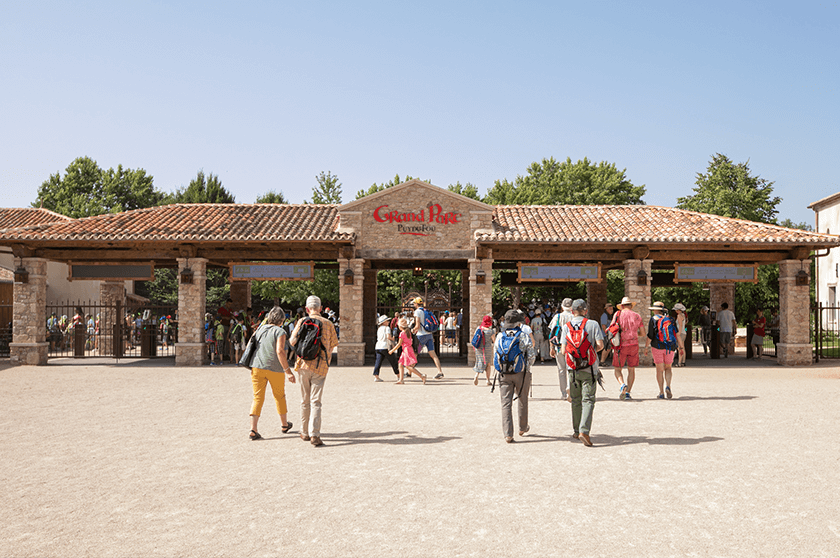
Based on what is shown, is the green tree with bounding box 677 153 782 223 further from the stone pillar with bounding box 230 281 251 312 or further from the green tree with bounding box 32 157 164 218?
the green tree with bounding box 32 157 164 218

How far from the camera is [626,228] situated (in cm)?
1909

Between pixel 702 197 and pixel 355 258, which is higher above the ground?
pixel 702 197

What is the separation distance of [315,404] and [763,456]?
194 inches

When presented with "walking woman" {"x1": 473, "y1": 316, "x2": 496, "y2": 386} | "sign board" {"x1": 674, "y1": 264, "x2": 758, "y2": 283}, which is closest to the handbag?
"walking woman" {"x1": 473, "y1": 316, "x2": 496, "y2": 386}

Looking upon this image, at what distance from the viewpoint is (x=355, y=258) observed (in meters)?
18.7

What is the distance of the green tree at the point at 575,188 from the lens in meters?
39.9

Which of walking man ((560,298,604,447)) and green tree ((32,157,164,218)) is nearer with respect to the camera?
walking man ((560,298,604,447))

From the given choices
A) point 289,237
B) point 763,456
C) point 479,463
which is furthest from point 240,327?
point 763,456

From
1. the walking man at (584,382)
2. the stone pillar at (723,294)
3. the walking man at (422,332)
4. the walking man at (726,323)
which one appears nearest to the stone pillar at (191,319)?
the walking man at (422,332)

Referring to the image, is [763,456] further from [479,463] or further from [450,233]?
[450,233]

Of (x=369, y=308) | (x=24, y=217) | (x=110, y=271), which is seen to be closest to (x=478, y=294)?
(x=369, y=308)

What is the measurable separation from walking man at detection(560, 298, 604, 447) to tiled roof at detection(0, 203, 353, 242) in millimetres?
11191

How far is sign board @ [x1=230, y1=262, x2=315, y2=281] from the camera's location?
1898cm

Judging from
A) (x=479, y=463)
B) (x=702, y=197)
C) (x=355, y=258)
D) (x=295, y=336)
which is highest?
(x=702, y=197)
